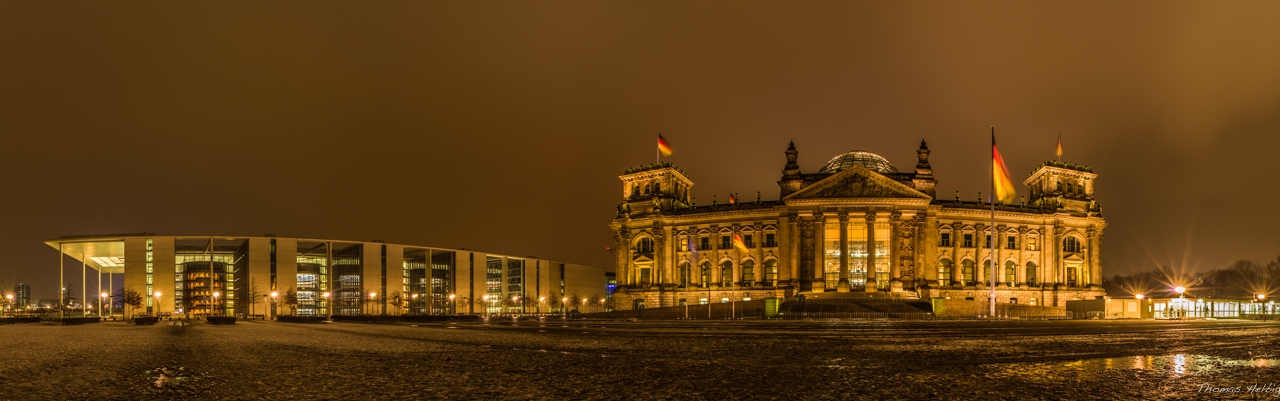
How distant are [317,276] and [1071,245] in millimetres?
115907

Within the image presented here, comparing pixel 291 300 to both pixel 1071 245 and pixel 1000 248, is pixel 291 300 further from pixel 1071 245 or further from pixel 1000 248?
pixel 1071 245

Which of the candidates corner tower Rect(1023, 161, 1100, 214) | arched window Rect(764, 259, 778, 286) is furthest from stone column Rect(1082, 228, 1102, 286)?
arched window Rect(764, 259, 778, 286)

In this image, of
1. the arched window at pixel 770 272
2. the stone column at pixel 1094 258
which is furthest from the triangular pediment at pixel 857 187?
the stone column at pixel 1094 258

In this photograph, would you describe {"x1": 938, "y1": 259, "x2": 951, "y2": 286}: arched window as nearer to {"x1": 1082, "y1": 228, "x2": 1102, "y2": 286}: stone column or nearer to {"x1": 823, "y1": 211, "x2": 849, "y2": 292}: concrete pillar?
{"x1": 823, "y1": 211, "x2": 849, "y2": 292}: concrete pillar

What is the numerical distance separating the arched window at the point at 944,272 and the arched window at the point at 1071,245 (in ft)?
51.0

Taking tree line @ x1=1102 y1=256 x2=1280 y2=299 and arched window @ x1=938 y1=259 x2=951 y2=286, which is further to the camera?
tree line @ x1=1102 y1=256 x2=1280 y2=299

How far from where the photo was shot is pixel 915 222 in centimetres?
8125

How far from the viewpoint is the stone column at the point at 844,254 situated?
7969 centimetres

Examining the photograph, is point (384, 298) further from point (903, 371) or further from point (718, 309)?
point (903, 371)

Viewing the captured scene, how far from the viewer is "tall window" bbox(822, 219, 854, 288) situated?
82.8 metres

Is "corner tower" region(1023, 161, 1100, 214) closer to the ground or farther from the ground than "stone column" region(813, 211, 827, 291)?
farther from the ground

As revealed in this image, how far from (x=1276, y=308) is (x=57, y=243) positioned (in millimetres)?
155080

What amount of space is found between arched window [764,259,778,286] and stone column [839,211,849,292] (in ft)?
26.8

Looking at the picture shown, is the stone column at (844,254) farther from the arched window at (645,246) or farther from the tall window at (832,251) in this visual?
the arched window at (645,246)
